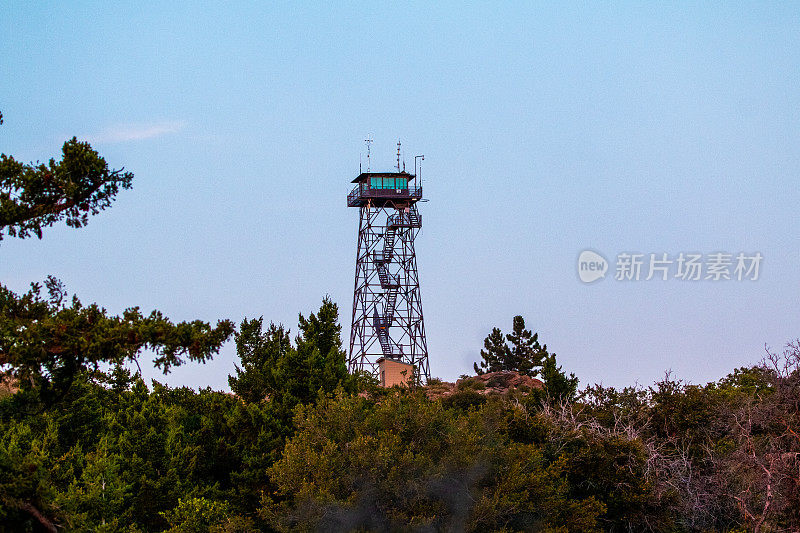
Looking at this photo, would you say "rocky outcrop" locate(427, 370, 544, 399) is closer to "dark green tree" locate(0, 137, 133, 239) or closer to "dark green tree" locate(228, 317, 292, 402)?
"dark green tree" locate(228, 317, 292, 402)

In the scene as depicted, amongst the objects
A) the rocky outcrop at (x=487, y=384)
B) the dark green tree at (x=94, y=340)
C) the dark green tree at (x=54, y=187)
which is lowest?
the dark green tree at (x=94, y=340)

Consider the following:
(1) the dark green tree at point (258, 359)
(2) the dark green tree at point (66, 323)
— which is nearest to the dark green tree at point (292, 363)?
(1) the dark green tree at point (258, 359)

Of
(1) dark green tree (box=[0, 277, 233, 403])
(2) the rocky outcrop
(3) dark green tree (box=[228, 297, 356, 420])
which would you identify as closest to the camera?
(1) dark green tree (box=[0, 277, 233, 403])

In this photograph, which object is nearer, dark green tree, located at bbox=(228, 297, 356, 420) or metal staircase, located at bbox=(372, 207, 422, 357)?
dark green tree, located at bbox=(228, 297, 356, 420)

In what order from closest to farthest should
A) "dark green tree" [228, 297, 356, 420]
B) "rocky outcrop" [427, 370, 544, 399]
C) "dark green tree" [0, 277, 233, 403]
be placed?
1. "dark green tree" [0, 277, 233, 403]
2. "dark green tree" [228, 297, 356, 420]
3. "rocky outcrop" [427, 370, 544, 399]

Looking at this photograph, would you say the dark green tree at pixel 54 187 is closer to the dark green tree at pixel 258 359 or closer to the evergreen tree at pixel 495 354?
the dark green tree at pixel 258 359

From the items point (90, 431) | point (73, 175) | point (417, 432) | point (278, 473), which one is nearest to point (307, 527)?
point (278, 473)

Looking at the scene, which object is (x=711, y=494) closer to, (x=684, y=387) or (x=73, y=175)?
(x=684, y=387)

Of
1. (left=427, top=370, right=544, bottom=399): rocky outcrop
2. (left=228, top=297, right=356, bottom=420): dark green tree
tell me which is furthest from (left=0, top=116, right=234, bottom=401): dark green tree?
(left=427, top=370, right=544, bottom=399): rocky outcrop

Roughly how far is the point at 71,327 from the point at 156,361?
61.7 inches

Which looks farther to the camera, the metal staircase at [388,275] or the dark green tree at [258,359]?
the metal staircase at [388,275]

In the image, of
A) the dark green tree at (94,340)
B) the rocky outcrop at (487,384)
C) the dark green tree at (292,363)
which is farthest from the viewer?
the rocky outcrop at (487,384)

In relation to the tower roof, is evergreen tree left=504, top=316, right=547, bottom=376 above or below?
below

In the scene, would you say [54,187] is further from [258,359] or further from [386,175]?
[386,175]
